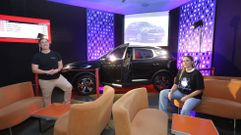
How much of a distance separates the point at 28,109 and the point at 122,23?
5.30 metres

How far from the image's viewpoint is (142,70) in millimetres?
4906

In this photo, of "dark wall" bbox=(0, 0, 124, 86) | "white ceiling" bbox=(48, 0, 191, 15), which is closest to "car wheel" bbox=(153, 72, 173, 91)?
"white ceiling" bbox=(48, 0, 191, 15)

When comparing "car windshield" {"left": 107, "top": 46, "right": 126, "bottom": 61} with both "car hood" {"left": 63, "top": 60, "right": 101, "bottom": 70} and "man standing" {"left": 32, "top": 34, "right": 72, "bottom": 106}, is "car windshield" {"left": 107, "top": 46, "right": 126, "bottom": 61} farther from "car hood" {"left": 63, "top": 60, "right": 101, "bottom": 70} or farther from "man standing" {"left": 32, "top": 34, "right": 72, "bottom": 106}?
"man standing" {"left": 32, "top": 34, "right": 72, "bottom": 106}

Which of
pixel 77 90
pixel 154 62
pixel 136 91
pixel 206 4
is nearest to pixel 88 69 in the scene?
pixel 77 90

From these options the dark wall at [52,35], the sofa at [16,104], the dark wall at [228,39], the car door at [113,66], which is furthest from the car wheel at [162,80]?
the sofa at [16,104]

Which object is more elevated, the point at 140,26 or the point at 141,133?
the point at 140,26

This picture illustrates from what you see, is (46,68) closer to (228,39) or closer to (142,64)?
(142,64)

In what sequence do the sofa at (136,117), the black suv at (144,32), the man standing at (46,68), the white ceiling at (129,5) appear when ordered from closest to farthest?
the sofa at (136,117) < the man standing at (46,68) < the white ceiling at (129,5) < the black suv at (144,32)

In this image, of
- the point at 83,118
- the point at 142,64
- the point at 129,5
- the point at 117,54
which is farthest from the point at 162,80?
the point at 83,118

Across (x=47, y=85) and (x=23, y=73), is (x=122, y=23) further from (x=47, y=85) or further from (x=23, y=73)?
(x=47, y=85)

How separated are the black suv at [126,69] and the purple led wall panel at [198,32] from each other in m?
0.85

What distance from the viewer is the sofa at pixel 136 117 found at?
157cm

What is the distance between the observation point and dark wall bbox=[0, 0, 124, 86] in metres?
4.81

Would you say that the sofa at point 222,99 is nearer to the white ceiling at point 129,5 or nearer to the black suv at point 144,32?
the white ceiling at point 129,5
